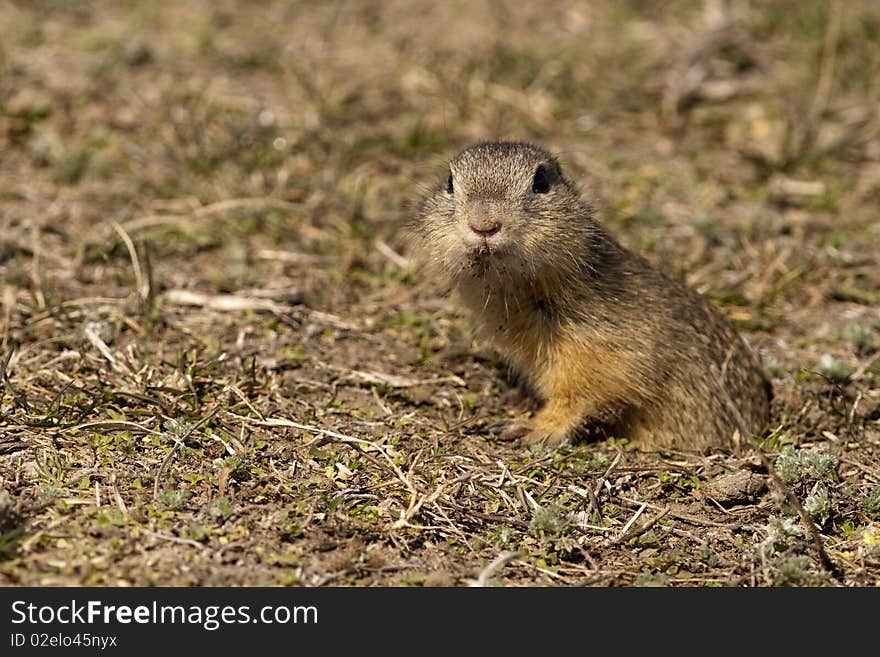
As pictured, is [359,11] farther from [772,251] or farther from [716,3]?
[772,251]

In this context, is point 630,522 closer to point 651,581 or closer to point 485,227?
point 651,581

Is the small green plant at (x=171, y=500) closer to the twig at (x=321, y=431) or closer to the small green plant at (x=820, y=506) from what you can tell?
the twig at (x=321, y=431)

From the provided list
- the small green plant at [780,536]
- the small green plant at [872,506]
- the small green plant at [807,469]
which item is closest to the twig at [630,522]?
the small green plant at [780,536]

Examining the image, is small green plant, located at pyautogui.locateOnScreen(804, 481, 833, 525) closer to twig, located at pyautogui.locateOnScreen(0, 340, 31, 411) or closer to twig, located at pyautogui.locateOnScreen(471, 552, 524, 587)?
twig, located at pyautogui.locateOnScreen(471, 552, 524, 587)

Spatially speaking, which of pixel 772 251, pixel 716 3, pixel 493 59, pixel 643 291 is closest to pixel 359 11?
pixel 493 59

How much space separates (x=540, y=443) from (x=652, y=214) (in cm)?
341

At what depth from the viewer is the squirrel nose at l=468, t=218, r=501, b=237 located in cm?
598

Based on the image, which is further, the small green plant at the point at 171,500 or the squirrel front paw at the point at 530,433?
the squirrel front paw at the point at 530,433

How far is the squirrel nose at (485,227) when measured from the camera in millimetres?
5977

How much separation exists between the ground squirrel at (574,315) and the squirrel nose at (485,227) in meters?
0.02

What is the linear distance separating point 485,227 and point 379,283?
101 inches

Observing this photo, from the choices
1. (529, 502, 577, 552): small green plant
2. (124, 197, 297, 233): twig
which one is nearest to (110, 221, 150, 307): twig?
(124, 197, 297, 233): twig

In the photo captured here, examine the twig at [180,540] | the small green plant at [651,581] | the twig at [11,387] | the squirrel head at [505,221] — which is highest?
the squirrel head at [505,221]

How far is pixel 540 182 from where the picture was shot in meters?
6.60
